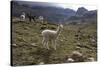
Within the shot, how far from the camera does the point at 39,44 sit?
A: 2014 mm

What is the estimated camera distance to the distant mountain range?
1.93 metres

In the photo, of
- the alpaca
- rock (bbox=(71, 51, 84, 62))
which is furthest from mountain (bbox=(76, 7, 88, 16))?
rock (bbox=(71, 51, 84, 62))

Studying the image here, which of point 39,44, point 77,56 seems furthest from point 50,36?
point 77,56

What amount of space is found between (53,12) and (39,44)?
0.38 metres

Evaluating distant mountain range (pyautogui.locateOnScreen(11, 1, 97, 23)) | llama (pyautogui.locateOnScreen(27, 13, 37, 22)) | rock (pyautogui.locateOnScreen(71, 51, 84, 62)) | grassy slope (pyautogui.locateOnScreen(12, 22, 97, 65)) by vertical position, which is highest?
distant mountain range (pyautogui.locateOnScreen(11, 1, 97, 23))

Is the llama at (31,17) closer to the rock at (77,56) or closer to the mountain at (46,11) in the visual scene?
the mountain at (46,11)

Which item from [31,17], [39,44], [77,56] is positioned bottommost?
[77,56]

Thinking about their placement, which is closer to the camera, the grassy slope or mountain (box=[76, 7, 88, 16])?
the grassy slope

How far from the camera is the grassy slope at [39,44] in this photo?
193 cm

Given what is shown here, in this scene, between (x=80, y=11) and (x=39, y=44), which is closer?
(x=39, y=44)

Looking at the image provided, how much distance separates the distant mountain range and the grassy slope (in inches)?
3.6

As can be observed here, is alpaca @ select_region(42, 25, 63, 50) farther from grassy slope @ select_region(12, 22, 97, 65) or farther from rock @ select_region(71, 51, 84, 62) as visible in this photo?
rock @ select_region(71, 51, 84, 62)

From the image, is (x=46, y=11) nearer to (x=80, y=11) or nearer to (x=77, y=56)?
(x=80, y=11)

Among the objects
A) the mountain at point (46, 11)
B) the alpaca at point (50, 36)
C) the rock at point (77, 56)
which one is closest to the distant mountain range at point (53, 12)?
the mountain at point (46, 11)
